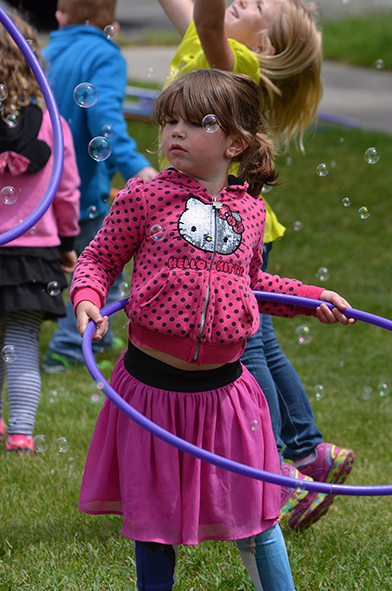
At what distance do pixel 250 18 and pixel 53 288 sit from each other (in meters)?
1.37

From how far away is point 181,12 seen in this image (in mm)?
3295

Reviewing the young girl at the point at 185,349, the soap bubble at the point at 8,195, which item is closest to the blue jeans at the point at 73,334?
the soap bubble at the point at 8,195

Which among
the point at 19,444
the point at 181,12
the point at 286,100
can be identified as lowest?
the point at 19,444

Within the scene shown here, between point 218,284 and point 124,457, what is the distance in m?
0.53

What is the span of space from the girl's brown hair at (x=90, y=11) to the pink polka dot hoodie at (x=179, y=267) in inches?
100

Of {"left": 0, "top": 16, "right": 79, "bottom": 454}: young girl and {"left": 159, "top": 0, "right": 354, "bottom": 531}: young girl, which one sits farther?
{"left": 0, "top": 16, "right": 79, "bottom": 454}: young girl

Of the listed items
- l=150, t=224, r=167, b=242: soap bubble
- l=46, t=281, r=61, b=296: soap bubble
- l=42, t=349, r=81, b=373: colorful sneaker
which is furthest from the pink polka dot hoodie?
l=42, t=349, r=81, b=373: colorful sneaker

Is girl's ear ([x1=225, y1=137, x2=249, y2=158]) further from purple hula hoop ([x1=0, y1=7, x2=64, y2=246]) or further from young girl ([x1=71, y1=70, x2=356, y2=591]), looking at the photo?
purple hula hoop ([x1=0, y1=7, x2=64, y2=246])

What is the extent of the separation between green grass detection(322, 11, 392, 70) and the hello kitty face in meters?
13.0

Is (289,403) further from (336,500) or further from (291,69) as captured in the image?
(291,69)

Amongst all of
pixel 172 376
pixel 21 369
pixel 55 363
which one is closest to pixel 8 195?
pixel 21 369

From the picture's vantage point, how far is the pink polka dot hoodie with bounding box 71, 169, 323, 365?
2.08 meters

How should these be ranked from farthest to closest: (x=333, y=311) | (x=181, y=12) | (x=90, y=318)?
(x=181, y=12) → (x=333, y=311) → (x=90, y=318)

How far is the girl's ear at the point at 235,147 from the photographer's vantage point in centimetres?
225
